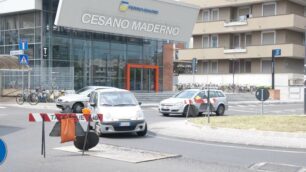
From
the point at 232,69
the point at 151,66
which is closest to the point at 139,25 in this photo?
the point at 151,66

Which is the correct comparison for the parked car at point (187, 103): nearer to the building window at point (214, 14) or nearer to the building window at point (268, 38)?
the building window at point (268, 38)

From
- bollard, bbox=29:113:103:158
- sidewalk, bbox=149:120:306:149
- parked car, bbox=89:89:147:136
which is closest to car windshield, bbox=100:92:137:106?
parked car, bbox=89:89:147:136

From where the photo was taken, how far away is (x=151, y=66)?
1842 inches

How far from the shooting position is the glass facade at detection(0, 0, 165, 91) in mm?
37406

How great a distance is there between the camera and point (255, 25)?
180 ft

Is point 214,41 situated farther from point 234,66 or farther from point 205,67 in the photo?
point 234,66

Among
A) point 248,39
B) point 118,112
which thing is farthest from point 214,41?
point 118,112

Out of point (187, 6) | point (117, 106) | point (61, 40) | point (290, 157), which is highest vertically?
point (187, 6)

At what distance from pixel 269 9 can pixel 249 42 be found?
475 centimetres

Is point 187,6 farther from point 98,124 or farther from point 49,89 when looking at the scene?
point 98,124

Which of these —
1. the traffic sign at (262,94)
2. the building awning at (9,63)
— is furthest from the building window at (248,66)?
the traffic sign at (262,94)

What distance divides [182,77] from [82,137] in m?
53.2

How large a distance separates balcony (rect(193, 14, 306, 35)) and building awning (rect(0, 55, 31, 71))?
29.7 m

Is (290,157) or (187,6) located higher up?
(187,6)
